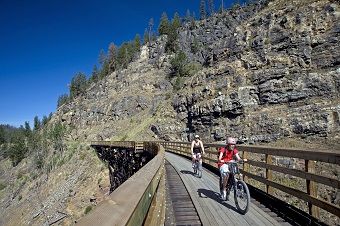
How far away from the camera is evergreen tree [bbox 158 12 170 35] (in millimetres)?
109537

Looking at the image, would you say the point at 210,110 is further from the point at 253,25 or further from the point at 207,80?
the point at 253,25

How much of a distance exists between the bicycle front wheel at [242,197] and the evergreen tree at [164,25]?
341ft

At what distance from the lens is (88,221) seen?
1519 mm

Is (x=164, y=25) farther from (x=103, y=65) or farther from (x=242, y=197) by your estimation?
(x=242, y=197)

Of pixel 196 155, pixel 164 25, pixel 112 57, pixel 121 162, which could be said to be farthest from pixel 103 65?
pixel 196 155

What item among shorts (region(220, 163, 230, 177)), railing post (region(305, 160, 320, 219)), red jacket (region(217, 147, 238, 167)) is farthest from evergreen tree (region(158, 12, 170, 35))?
railing post (region(305, 160, 320, 219))

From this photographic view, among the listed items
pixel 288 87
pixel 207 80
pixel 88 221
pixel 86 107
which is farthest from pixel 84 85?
pixel 88 221

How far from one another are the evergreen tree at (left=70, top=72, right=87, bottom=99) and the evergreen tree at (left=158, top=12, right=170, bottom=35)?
3667 centimetres

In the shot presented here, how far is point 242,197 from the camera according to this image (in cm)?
797

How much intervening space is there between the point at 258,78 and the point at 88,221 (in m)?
40.8

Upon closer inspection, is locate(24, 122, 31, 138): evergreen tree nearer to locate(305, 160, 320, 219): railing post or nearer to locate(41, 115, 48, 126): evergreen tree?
locate(41, 115, 48, 126): evergreen tree

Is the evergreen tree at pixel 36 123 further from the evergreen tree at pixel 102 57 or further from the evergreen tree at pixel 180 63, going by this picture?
the evergreen tree at pixel 180 63

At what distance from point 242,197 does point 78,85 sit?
408 feet

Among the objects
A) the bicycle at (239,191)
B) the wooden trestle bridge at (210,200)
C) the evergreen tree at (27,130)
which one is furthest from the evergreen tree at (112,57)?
the bicycle at (239,191)
